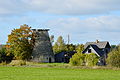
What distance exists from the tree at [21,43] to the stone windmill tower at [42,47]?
88.3 inches

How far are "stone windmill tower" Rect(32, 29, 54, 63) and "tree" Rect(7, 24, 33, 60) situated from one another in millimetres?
2243

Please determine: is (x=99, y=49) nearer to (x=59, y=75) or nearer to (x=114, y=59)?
(x=114, y=59)

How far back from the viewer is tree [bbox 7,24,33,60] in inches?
2830

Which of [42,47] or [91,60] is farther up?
[42,47]

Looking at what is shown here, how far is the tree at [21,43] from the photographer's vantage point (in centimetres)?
7188

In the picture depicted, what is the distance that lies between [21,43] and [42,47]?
7059mm

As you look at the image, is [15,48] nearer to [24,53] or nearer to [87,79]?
[24,53]

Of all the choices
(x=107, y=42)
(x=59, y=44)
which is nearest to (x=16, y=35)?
(x=107, y=42)

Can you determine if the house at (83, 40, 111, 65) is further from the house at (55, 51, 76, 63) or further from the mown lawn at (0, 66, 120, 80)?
the mown lawn at (0, 66, 120, 80)

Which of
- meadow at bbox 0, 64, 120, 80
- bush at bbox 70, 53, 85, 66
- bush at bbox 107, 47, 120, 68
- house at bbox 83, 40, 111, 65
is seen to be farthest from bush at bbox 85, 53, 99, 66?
house at bbox 83, 40, 111, 65

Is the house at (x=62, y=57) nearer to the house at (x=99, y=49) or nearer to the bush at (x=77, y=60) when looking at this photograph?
the house at (x=99, y=49)

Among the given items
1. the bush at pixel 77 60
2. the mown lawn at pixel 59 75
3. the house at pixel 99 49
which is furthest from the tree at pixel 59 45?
the mown lawn at pixel 59 75

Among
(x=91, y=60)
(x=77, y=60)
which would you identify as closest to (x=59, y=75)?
(x=77, y=60)

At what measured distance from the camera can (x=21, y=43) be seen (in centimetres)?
7262
